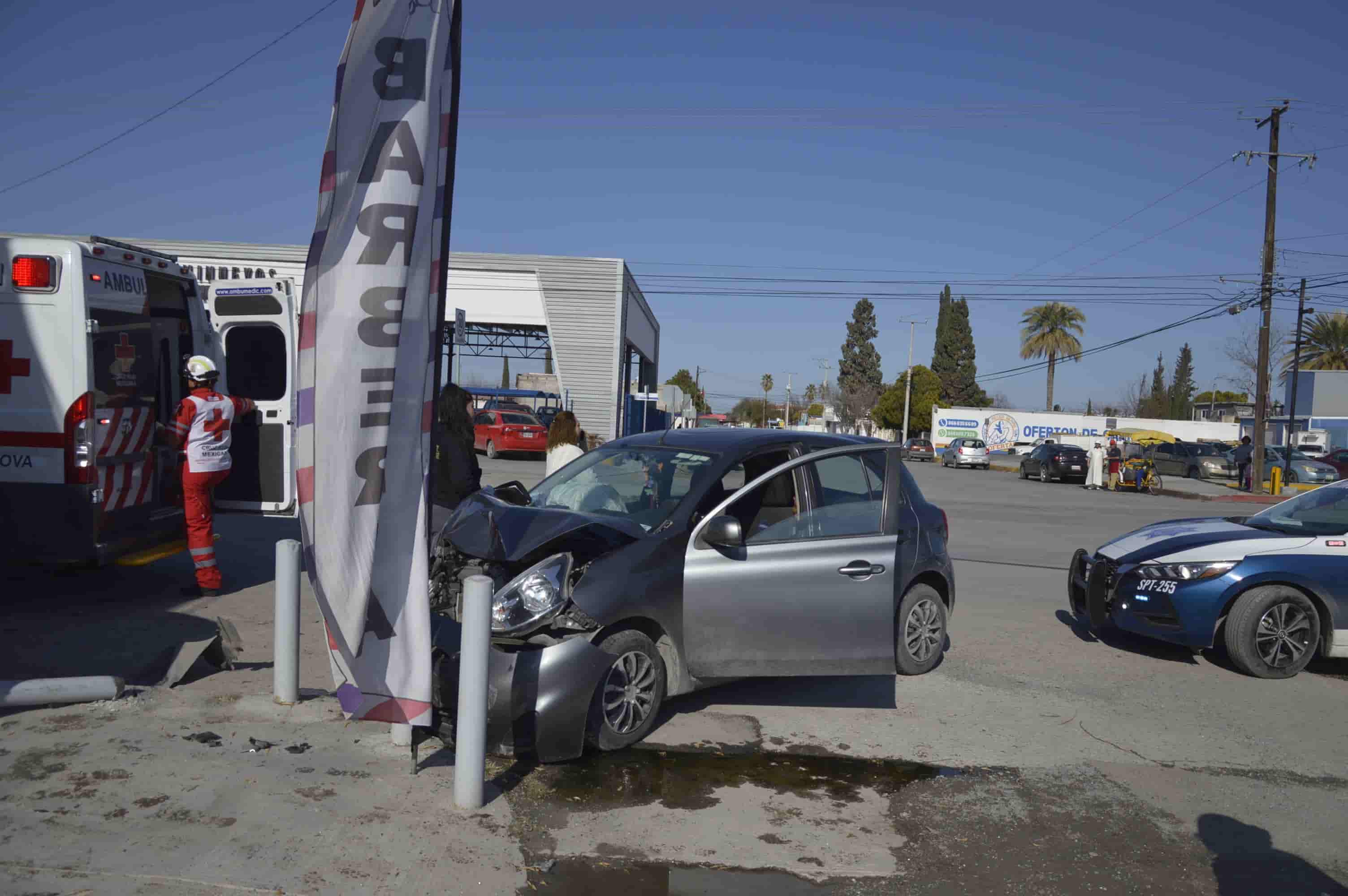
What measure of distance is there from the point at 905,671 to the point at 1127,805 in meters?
2.25

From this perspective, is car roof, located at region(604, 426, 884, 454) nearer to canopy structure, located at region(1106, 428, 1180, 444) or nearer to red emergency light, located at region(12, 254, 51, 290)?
red emergency light, located at region(12, 254, 51, 290)

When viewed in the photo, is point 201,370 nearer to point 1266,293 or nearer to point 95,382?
point 95,382

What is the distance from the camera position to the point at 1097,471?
107 feet

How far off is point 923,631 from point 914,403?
2864 inches

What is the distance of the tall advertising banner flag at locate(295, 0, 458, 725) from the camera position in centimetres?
430

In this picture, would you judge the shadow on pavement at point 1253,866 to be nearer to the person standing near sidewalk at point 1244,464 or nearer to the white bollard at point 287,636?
the white bollard at point 287,636

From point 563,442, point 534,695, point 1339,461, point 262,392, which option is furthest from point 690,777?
point 1339,461

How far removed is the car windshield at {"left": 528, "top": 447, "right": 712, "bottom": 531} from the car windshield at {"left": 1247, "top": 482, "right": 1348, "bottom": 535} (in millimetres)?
4998

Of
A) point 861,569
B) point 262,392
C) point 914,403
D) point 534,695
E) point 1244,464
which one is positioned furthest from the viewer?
point 914,403

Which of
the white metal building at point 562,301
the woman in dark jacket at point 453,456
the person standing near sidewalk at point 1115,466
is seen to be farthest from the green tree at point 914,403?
the woman in dark jacket at point 453,456

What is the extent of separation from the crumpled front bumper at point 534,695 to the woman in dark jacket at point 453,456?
3032mm

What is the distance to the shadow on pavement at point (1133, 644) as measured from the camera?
7.83m

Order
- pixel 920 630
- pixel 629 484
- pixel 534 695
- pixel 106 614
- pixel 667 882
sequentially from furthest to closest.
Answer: pixel 106 614 → pixel 920 630 → pixel 629 484 → pixel 534 695 → pixel 667 882

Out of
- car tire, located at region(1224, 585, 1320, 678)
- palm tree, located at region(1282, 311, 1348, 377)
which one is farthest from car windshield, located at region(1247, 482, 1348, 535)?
palm tree, located at region(1282, 311, 1348, 377)
